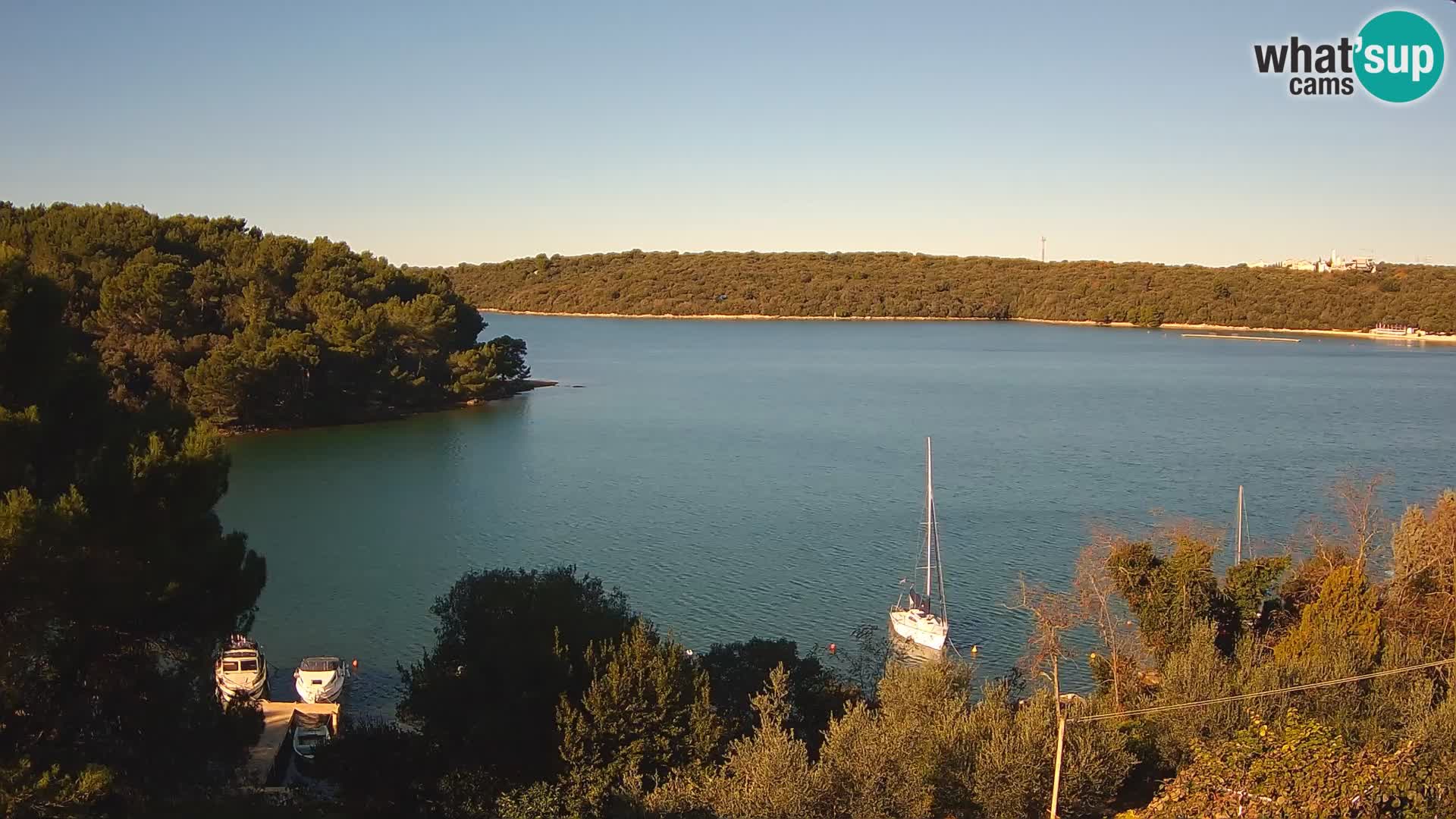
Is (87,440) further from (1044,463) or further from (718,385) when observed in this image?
(718,385)

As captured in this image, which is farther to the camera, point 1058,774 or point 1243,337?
point 1243,337

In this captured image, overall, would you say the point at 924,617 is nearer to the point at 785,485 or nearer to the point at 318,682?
the point at 318,682

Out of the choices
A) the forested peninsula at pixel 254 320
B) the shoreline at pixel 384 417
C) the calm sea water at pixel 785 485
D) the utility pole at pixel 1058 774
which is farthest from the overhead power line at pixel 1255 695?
the shoreline at pixel 384 417

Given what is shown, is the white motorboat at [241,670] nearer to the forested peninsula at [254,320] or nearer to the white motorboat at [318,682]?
the white motorboat at [318,682]

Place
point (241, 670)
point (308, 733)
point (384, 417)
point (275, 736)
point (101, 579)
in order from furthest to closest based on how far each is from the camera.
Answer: point (384, 417), point (241, 670), point (275, 736), point (308, 733), point (101, 579)

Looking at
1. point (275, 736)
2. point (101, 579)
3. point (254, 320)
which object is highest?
point (254, 320)

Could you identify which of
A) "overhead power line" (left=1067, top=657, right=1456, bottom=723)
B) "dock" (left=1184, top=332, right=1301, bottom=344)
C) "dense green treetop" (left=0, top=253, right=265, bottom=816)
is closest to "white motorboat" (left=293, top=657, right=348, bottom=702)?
"dense green treetop" (left=0, top=253, right=265, bottom=816)

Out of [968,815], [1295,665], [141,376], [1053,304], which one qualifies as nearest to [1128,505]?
[1295,665]

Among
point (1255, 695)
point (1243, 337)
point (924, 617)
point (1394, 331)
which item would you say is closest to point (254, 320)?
point (924, 617)

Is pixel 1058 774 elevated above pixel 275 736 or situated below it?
above
